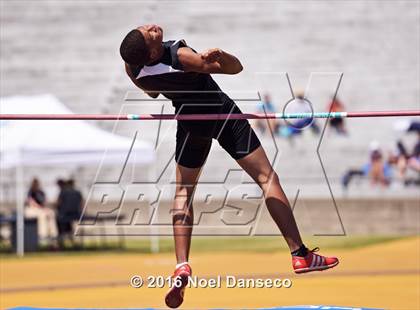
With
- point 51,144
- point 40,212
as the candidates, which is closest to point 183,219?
point 51,144

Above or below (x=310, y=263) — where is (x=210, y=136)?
above

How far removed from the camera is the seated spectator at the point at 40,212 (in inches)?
930

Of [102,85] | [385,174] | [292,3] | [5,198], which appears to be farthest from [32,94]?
[385,174]

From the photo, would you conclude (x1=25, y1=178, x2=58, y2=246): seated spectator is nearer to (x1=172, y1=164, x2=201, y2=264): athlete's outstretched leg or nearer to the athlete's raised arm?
(x1=172, y1=164, x2=201, y2=264): athlete's outstretched leg

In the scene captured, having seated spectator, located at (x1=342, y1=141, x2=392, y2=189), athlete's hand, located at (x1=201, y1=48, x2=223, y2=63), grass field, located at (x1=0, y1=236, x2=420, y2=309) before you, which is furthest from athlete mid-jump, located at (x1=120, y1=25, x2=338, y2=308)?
seated spectator, located at (x1=342, y1=141, x2=392, y2=189)

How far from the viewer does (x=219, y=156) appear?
2852 cm

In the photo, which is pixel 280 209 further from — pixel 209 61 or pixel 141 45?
pixel 141 45

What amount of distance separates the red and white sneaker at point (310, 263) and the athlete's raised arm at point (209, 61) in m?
1.65

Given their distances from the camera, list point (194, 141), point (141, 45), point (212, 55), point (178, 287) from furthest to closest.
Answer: point (194, 141)
point (178, 287)
point (141, 45)
point (212, 55)

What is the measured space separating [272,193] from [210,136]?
0.69 metres

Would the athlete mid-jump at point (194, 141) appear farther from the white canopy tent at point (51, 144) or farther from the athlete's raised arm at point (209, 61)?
the white canopy tent at point (51, 144)

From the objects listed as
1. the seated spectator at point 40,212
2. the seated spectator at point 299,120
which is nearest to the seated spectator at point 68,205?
the seated spectator at point 40,212

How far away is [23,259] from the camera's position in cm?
2047

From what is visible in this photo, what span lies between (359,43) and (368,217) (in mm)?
8983
